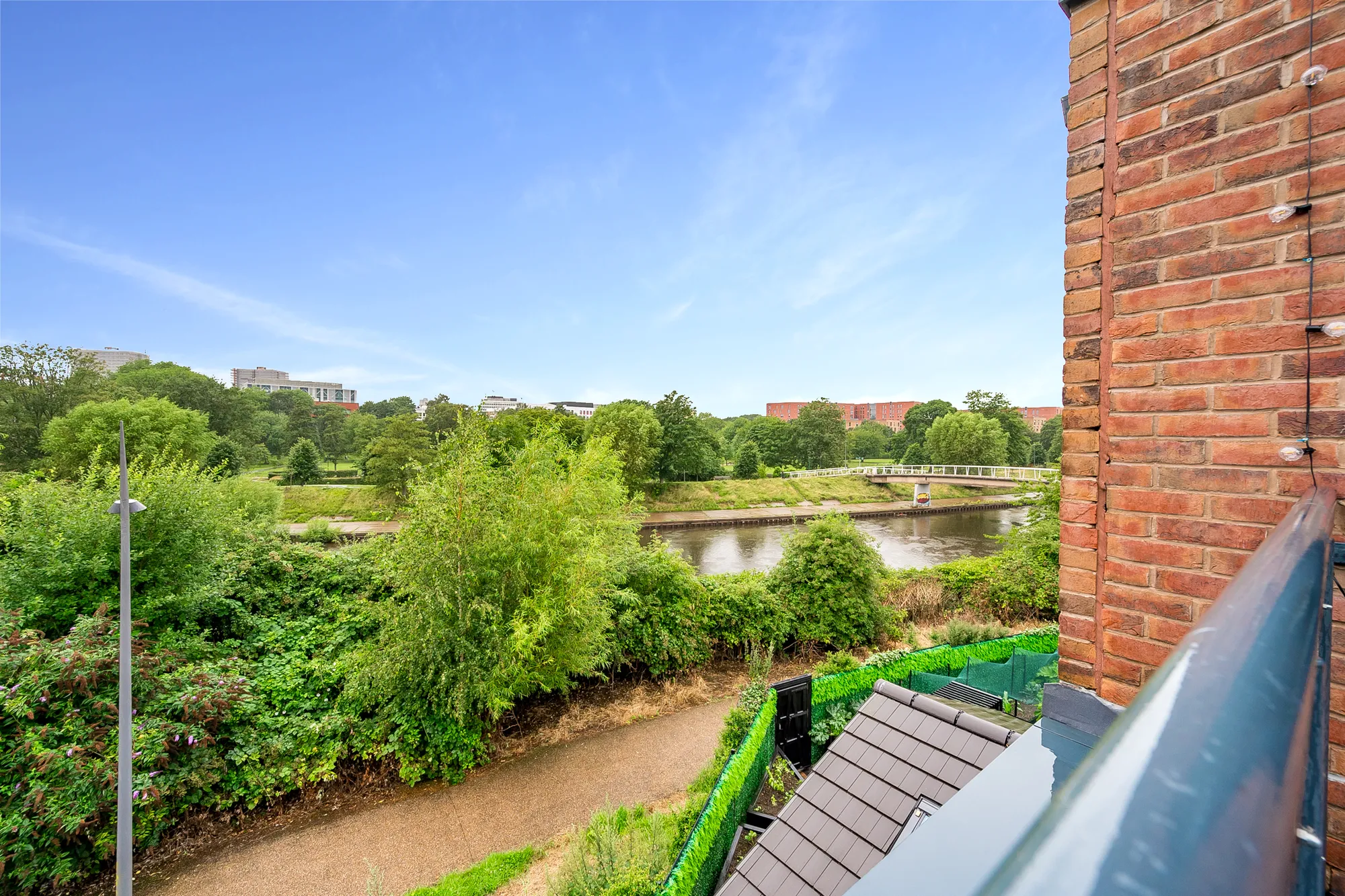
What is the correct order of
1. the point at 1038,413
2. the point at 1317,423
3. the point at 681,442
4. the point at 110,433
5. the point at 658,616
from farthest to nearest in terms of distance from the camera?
the point at 1038,413
the point at 681,442
the point at 110,433
the point at 658,616
the point at 1317,423

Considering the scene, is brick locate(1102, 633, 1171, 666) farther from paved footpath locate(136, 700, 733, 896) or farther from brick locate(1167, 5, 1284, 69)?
paved footpath locate(136, 700, 733, 896)

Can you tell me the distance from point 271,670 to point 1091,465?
894cm

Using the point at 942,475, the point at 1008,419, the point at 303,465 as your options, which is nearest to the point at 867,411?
the point at 1008,419

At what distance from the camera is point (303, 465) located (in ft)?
105

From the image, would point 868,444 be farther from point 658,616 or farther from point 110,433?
point 110,433

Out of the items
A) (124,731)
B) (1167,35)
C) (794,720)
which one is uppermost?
(1167,35)

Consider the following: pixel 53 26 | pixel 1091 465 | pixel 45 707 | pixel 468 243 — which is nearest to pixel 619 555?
pixel 45 707

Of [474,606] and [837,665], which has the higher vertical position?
[474,606]

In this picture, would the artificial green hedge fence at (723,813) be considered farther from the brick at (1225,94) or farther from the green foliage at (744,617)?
the brick at (1225,94)

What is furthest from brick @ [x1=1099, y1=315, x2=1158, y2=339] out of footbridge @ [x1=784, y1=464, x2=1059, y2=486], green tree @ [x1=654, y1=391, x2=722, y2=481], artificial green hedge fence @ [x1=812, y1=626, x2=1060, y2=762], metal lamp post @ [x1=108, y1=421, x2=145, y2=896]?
green tree @ [x1=654, y1=391, x2=722, y2=481]

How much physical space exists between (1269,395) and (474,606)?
6.92m

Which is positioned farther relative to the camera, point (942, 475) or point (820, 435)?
point (820, 435)

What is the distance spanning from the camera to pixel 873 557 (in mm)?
10242

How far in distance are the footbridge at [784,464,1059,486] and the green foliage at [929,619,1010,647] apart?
18821mm
